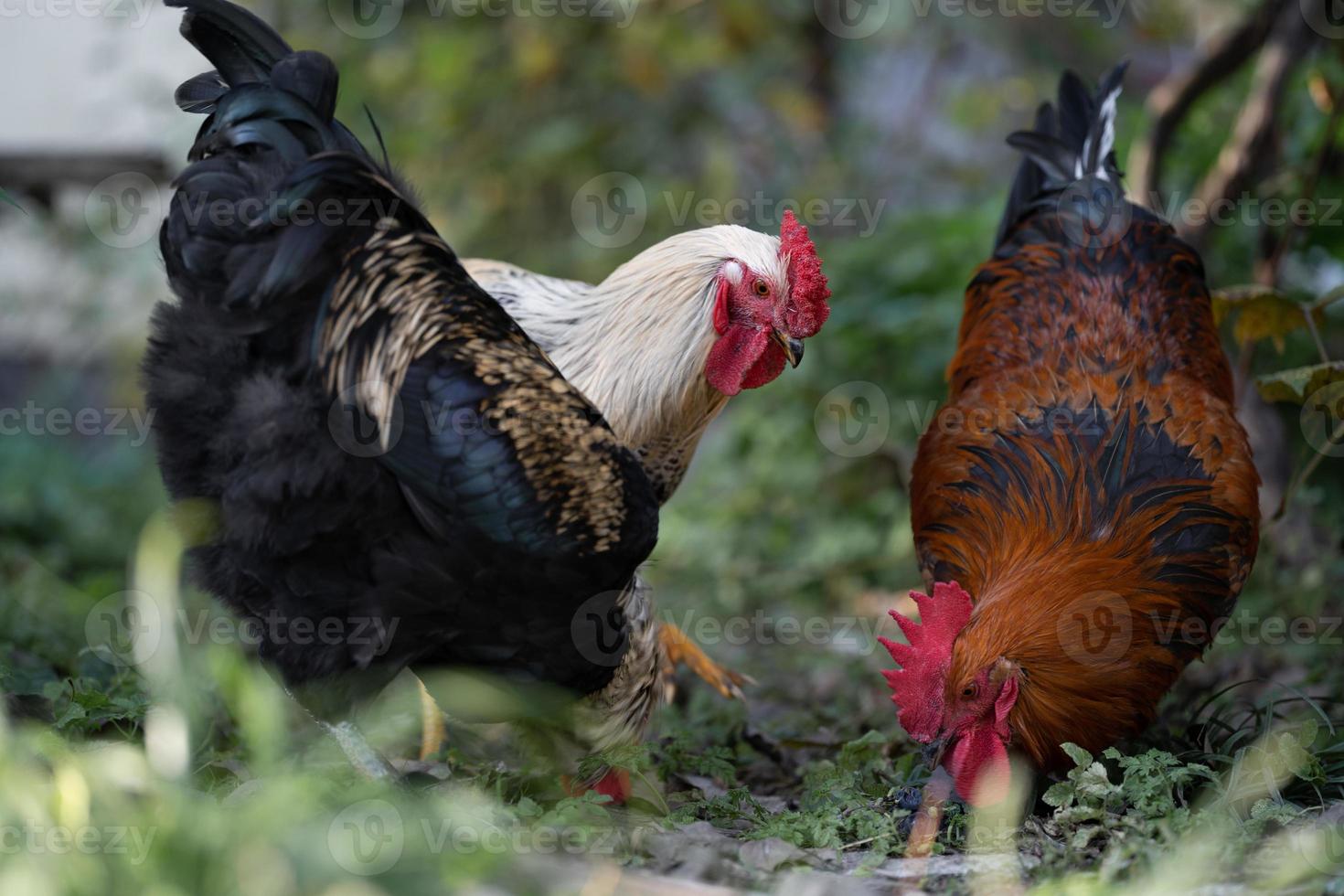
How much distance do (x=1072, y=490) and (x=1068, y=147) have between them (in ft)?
6.13

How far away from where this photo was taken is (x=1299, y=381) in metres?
3.53

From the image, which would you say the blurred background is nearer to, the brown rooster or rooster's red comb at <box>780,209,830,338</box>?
the brown rooster

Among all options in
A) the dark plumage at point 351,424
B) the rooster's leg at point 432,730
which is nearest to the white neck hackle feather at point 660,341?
the dark plumage at point 351,424

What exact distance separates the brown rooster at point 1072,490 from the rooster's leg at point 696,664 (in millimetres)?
930

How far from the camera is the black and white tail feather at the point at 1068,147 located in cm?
469

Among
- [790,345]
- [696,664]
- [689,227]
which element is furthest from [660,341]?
[689,227]

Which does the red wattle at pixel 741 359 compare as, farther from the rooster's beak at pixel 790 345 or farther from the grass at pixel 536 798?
the grass at pixel 536 798

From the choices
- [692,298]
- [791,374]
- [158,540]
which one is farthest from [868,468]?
[158,540]

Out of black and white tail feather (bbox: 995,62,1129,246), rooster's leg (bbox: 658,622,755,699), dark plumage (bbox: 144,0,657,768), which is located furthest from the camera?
black and white tail feather (bbox: 995,62,1129,246)

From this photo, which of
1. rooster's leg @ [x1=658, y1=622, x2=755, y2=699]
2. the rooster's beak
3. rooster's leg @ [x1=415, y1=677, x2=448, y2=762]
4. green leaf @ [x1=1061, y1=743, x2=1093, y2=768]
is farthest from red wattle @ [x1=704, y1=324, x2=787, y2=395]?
rooster's leg @ [x1=415, y1=677, x2=448, y2=762]

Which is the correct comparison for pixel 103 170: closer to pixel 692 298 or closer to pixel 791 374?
pixel 791 374

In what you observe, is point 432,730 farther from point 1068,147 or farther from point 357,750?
point 1068,147

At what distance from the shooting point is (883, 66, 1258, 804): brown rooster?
308cm

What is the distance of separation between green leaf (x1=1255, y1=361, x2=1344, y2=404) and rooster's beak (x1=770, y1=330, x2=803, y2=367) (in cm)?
146
